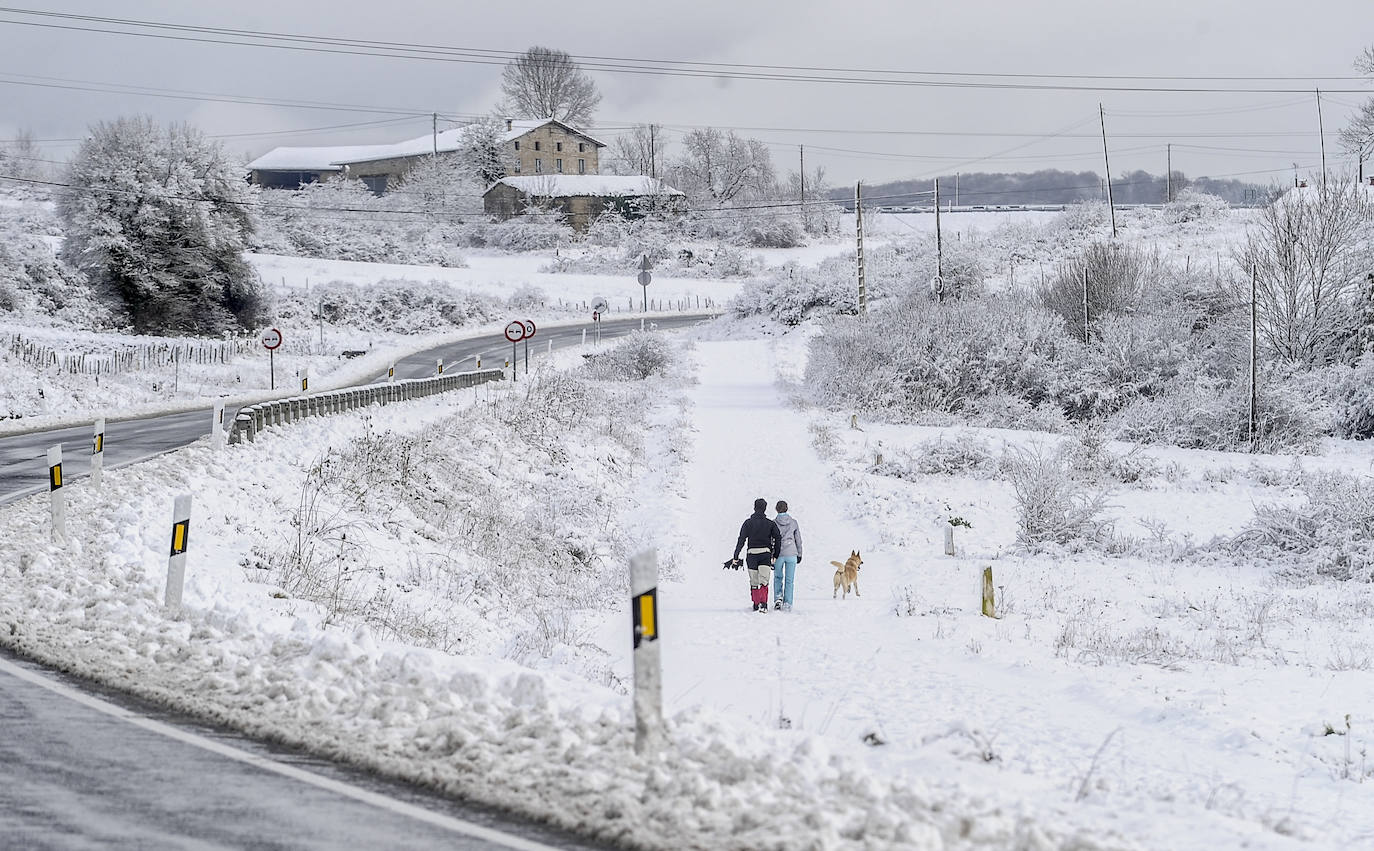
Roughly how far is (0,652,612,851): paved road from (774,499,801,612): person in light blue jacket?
10.1 m

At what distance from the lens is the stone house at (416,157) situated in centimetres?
11181

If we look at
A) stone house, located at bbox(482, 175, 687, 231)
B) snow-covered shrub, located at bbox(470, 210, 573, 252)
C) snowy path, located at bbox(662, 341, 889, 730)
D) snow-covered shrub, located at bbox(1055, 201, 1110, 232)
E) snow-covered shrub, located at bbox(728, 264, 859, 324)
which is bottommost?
snowy path, located at bbox(662, 341, 889, 730)

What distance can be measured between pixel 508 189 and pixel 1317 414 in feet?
256

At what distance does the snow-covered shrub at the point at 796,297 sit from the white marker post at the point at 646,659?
50.4m

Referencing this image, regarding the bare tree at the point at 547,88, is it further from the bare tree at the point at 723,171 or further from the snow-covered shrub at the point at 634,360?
the snow-covered shrub at the point at 634,360

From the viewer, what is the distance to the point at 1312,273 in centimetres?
4062

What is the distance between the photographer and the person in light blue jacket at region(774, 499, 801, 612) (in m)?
15.7

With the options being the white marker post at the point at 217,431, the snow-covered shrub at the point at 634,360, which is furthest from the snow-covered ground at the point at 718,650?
the snow-covered shrub at the point at 634,360

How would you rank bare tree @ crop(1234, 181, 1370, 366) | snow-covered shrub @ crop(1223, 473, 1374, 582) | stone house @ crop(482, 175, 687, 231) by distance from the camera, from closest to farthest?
snow-covered shrub @ crop(1223, 473, 1374, 582) < bare tree @ crop(1234, 181, 1370, 366) < stone house @ crop(482, 175, 687, 231)

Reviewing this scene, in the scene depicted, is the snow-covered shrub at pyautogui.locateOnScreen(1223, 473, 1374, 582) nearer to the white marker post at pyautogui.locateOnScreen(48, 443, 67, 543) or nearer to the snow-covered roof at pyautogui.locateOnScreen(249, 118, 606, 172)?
the white marker post at pyautogui.locateOnScreen(48, 443, 67, 543)

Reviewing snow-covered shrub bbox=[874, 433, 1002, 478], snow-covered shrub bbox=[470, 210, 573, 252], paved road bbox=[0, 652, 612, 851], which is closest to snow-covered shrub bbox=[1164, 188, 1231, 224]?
snow-covered shrub bbox=[470, 210, 573, 252]

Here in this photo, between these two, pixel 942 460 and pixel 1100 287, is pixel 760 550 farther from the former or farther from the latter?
pixel 1100 287

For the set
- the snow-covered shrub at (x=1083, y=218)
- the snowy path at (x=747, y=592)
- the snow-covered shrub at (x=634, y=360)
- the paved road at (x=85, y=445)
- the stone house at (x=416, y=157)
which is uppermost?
the stone house at (x=416, y=157)

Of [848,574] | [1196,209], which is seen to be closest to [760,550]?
[848,574]
